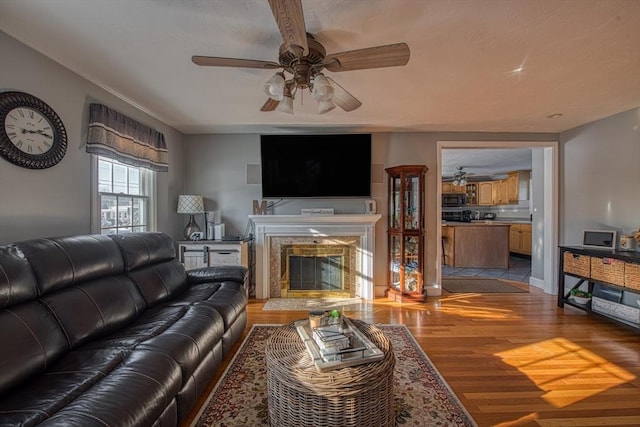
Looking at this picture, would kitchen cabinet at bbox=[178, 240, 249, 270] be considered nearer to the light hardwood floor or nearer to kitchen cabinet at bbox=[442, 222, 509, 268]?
the light hardwood floor

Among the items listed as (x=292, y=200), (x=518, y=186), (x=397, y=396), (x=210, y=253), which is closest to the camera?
(x=397, y=396)

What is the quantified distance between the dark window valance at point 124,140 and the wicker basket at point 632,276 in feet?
16.6

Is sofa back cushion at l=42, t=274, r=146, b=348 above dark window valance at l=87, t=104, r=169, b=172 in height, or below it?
below

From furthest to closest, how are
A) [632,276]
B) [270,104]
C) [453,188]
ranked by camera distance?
[453,188]
[632,276]
[270,104]

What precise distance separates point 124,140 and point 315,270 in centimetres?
270

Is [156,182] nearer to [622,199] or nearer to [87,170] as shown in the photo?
[87,170]

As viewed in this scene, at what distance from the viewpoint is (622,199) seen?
3189mm

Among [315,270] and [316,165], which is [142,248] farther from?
[316,165]

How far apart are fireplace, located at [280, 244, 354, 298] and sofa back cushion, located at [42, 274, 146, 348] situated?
202 cm

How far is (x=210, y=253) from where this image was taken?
3.63 meters

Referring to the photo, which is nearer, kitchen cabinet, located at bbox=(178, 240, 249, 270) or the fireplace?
kitchen cabinet, located at bbox=(178, 240, 249, 270)

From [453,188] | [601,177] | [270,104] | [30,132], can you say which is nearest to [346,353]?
[270,104]

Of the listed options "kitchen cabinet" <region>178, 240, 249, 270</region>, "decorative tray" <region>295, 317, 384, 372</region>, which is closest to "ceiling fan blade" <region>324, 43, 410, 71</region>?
"decorative tray" <region>295, 317, 384, 372</region>

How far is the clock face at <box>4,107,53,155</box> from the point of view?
183 cm
